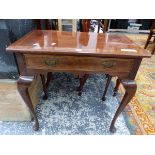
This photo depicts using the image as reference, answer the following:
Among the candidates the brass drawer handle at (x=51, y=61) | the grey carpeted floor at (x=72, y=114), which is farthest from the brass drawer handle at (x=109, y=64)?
the grey carpeted floor at (x=72, y=114)

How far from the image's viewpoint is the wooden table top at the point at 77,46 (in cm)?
80

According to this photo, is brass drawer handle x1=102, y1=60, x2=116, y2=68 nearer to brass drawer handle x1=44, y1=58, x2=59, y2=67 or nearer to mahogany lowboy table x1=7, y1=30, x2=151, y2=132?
mahogany lowboy table x1=7, y1=30, x2=151, y2=132

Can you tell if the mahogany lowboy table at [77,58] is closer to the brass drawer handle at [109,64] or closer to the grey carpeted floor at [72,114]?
the brass drawer handle at [109,64]

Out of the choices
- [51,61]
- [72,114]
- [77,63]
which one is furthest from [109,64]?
[72,114]

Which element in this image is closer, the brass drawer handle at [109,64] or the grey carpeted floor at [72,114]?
the brass drawer handle at [109,64]

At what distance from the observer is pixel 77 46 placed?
879mm

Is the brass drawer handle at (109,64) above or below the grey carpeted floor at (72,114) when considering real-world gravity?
above

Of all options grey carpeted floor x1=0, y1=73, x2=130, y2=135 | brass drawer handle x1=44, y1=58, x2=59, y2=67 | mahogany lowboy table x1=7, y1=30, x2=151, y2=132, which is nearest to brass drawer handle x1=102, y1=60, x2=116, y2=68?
mahogany lowboy table x1=7, y1=30, x2=151, y2=132

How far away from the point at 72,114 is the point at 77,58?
658 mm

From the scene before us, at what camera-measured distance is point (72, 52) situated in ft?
2.62

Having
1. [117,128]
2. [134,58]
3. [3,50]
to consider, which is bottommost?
[117,128]

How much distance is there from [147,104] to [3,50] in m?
1.33
